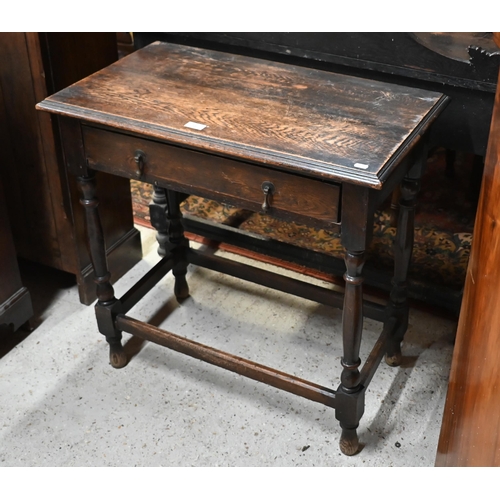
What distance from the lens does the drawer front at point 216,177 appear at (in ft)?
5.62

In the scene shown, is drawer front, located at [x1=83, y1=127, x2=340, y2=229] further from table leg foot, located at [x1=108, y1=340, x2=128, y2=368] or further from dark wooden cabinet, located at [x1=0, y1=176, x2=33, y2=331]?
table leg foot, located at [x1=108, y1=340, x2=128, y2=368]

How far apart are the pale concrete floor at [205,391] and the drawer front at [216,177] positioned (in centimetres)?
76

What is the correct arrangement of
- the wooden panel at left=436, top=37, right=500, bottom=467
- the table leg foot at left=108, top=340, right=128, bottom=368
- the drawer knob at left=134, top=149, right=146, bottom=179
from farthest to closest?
the table leg foot at left=108, top=340, right=128, bottom=368
the drawer knob at left=134, top=149, right=146, bottom=179
the wooden panel at left=436, top=37, right=500, bottom=467

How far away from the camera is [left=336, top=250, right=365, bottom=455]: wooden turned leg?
5.92ft

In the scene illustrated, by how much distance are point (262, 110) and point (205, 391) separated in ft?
3.15

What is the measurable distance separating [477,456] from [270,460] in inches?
38.5

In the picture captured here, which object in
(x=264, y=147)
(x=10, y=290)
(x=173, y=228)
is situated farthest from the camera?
(x=173, y=228)

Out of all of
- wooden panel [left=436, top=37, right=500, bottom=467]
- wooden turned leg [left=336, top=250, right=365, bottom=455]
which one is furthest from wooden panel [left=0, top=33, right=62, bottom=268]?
wooden panel [left=436, top=37, right=500, bottom=467]

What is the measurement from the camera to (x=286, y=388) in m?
2.10

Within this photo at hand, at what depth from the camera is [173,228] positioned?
2.61m

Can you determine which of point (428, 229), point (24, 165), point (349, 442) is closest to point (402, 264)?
point (349, 442)

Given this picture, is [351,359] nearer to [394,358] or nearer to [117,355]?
[394,358]

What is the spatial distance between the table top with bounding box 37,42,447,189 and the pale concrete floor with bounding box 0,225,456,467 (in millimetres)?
904

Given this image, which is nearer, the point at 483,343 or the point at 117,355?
the point at 483,343
